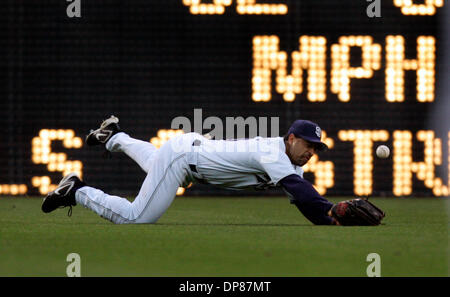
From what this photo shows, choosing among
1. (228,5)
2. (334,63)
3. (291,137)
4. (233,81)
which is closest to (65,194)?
(291,137)

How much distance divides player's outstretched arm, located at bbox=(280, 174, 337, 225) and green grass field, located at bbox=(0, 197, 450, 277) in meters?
0.12

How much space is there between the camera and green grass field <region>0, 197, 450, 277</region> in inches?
150

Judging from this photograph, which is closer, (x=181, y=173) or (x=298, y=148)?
(x=298, y=148)

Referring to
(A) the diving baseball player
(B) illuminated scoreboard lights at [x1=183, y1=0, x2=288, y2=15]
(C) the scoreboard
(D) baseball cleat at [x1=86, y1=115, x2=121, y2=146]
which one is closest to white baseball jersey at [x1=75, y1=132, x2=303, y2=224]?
(A) the diving baseball player

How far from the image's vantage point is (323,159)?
355 inches

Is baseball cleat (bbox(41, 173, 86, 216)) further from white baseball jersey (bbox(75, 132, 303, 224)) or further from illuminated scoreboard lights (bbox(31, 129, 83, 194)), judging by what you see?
illuminated scoreboard lights (bbox(31, 129, 83, 194))

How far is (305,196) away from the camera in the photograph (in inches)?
221

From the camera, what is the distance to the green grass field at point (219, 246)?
150 inches

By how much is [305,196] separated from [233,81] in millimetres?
3575

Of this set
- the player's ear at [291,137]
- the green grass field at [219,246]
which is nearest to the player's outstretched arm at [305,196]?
the green grass field at [219,246]

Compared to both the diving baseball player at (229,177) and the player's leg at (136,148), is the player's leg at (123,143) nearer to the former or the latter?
the player's leg at (136,148)

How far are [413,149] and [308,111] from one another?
1.08 m

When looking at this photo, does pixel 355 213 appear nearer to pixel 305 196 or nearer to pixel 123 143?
pixel 305 196
